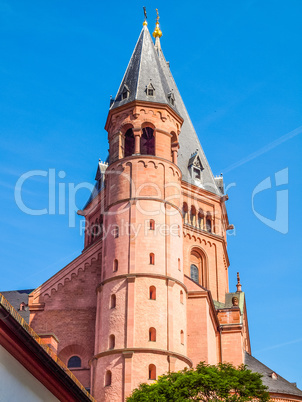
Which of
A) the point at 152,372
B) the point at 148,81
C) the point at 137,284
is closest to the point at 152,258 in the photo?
the point at 137,284

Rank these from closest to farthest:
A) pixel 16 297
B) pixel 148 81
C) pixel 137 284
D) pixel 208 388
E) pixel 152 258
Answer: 1. pixel 208 388
2. pixel 137 284
3. pixel 152 258
4. pixel 148 81
5. pixel 16 297

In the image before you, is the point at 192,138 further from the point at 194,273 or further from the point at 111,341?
the point at 111,341

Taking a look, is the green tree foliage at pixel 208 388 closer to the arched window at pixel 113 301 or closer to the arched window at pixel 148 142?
the arched window at pixel 113 301

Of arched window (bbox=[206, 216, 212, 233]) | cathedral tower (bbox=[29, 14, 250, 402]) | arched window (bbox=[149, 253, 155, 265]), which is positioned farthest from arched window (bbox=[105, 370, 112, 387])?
arched window (bbox=[206, 216, 212, 233])

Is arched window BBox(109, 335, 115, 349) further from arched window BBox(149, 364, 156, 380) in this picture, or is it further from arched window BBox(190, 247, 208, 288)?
arched window BBox(190, 247, 208, 288)

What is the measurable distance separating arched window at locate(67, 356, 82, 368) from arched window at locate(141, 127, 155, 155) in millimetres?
16231

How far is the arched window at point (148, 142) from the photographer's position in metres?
55.7

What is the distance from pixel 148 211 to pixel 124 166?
414 cm

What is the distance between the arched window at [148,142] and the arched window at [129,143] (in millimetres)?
1188

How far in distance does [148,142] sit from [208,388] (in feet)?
79.9

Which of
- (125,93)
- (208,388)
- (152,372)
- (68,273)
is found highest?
(125,93)

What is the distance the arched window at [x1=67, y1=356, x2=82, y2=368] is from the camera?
168 feet

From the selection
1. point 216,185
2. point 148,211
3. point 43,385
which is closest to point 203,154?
point 216,185

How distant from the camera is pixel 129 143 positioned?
2178 inches
